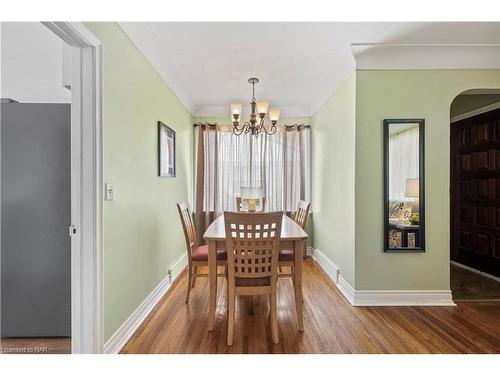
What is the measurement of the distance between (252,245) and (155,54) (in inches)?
79.2

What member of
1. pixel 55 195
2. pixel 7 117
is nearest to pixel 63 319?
pixel 55 195

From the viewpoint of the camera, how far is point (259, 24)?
7.57 feet

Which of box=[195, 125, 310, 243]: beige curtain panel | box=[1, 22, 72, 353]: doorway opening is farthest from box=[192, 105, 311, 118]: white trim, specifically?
box=[1, 22, 72, 353]: doorway opening

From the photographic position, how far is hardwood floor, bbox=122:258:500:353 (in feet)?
6.63

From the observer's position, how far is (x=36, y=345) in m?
2.03

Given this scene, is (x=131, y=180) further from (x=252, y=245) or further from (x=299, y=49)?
(x=299, y=49)

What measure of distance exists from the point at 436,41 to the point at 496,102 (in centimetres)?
164

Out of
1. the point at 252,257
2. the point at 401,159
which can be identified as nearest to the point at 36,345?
the point at 252,257

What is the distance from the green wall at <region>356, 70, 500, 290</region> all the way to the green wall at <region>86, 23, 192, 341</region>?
202 centimetres

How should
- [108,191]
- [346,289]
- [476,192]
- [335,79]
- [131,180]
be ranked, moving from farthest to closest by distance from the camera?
[476,192]
[335,79]
[346,289]
[131,180]
[108,191]

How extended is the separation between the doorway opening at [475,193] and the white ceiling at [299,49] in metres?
1.04

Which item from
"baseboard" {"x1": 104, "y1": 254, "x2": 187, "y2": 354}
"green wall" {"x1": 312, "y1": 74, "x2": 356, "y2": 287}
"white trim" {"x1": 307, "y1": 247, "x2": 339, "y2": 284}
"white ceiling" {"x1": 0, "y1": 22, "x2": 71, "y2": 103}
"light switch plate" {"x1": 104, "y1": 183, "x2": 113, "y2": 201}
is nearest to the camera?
"light switch plate" {"x1": 104, "y1": 183, "x2": 113, "y2": 201}

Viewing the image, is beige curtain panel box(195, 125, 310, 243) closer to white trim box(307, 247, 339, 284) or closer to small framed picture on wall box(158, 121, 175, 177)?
white trim box(307, 247, 339, 284)
